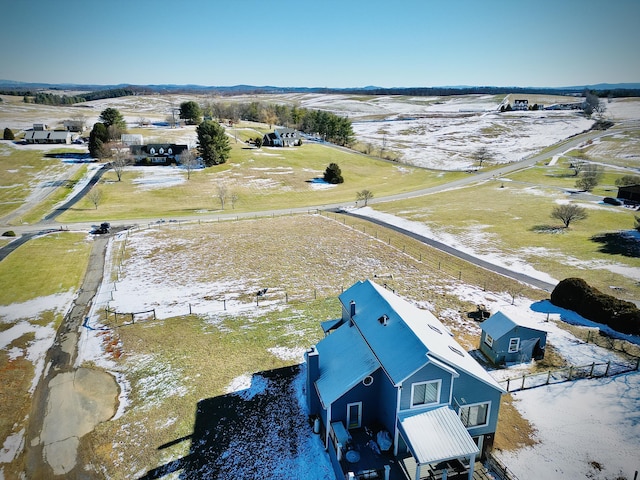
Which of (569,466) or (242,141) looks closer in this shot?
(569,466)

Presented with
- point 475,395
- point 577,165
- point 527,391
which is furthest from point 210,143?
point 577,165

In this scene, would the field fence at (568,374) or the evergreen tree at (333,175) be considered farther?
the evergreen tree at (333,175)

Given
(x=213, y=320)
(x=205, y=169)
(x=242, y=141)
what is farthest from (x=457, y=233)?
(x=242, y=141)

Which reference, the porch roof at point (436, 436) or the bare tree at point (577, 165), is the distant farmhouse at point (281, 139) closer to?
the bare tree at point (577, 165)

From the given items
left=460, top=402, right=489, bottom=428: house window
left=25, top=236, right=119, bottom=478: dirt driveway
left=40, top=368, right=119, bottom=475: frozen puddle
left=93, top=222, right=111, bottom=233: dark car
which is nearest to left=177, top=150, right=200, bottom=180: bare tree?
left=93, top=222, right=111, bottom=233: dark car

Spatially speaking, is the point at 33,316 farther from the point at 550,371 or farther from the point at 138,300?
the point at 550,371

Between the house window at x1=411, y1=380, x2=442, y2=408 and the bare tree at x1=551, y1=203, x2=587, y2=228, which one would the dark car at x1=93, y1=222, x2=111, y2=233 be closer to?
the house window at x1=411, y1=380, x2=442, y2=408

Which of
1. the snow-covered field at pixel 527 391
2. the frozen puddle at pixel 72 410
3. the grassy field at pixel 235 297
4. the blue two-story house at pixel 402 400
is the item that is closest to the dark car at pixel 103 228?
the grassy field at pixel 235 297
